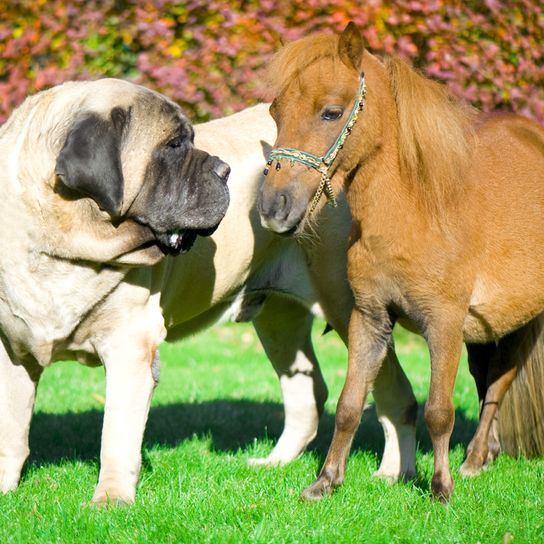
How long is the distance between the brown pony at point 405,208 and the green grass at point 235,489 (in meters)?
0.28

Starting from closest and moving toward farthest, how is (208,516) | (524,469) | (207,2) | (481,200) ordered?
1. (208,516)
2. (481,200)
3. (524,469)
4. (207,2)

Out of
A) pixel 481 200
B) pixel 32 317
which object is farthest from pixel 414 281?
pixel 32 317

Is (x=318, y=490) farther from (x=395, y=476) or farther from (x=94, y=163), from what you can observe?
(x=94, y=163)

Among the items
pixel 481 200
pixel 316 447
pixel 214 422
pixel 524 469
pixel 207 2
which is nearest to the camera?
pixel 481 200

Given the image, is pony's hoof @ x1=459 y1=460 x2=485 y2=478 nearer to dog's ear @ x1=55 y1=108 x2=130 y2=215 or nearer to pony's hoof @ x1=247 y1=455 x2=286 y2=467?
pony's hoof @ x1=247 y1=455 x2=286 y2=467

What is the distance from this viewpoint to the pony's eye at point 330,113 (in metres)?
4.18

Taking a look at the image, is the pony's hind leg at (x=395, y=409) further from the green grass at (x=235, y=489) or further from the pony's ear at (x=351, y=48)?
the pony's ear at (x=351, y=48)

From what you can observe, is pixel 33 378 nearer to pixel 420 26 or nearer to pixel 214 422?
pixel 214 422

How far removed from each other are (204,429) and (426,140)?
3204 mm

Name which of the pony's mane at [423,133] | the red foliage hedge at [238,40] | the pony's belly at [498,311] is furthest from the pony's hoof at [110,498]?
the red foliage hedge at [238,40]

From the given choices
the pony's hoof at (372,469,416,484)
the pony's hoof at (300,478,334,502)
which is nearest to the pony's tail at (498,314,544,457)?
the pony's hoof at (372,469,416,484)

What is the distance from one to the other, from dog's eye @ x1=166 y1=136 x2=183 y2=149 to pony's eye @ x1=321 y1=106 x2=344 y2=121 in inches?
29.5

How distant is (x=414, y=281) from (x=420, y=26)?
6425mm

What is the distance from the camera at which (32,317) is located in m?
4.37
